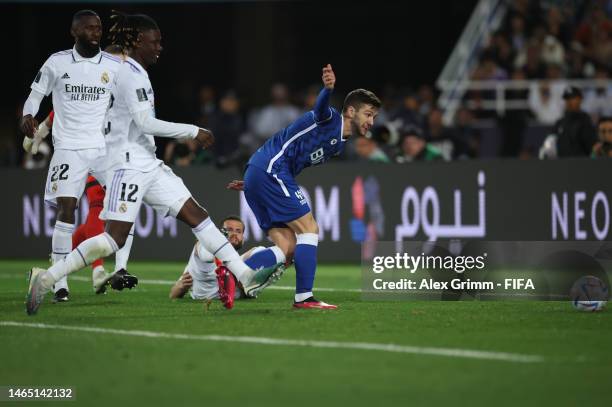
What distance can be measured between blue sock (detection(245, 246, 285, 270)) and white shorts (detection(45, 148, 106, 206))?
1.84m

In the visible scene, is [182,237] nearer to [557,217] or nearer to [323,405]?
[557,217]

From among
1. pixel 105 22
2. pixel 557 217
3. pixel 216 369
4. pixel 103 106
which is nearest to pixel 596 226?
pixel 557 217

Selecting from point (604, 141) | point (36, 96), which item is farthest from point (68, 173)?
point (604, 141)

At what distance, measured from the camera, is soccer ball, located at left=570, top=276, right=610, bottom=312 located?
32.2ft

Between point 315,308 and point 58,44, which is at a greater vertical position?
point 58,44

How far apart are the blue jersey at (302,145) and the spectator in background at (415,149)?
7686 mm

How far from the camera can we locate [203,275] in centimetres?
1137

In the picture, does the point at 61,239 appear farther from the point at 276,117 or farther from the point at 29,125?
the point at 276,117

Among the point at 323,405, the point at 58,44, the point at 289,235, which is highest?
the point at 58,44

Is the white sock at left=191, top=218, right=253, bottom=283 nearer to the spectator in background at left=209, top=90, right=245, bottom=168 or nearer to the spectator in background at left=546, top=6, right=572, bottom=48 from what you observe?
the spectator in background at left=209, top=90, right=245, bottom=168

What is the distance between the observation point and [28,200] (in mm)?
18578

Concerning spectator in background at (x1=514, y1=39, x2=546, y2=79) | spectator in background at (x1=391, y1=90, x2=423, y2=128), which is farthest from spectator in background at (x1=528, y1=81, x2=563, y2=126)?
spectator in background at (x1=391, y1=90, x2=423, y2=128)

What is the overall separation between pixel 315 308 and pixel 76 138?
265cm

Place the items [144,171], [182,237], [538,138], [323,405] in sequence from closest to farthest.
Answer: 1. [323,405]
2. [144,171]
3. [182,237]
4. [538,138]
